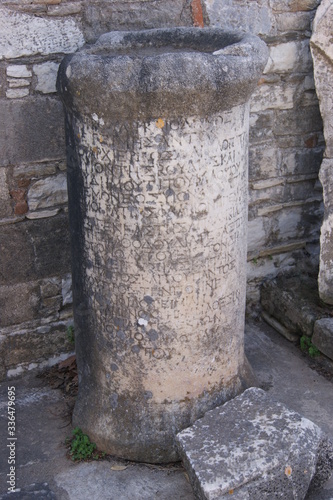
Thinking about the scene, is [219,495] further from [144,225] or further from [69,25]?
[69,25]

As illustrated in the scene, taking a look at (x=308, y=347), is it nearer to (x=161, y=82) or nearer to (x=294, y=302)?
(x=294, y=302)

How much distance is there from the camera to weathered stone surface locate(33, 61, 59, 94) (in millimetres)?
3366

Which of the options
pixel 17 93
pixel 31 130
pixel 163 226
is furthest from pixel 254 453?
pixel 17 93

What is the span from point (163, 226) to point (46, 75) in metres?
1.12

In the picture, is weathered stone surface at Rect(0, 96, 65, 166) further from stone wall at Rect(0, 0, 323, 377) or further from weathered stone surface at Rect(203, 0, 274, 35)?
weathered stone surface at Rect(203, 0, 274, 35)

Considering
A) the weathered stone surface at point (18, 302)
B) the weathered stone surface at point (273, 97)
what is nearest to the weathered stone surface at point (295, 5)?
the weathered stone surface at point (273, 97)

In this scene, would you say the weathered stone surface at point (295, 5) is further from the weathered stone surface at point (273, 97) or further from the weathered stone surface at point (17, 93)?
the weathered stone surface at point (17, 93)

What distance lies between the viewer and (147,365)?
3.07 metres

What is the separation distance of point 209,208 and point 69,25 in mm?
1269

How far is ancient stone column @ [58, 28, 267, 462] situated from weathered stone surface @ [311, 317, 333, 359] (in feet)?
2.41

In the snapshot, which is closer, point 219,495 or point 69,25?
point 219,495

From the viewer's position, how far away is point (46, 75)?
11.1 ft

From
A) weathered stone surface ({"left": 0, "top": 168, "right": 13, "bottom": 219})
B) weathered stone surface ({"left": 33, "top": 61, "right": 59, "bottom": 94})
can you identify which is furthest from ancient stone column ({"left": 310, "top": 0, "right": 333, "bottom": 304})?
weathered stone surface ({"left": 0, "top": 168, "right": 13, "bottom": 219})

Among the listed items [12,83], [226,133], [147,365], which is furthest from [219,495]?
[12,83]
